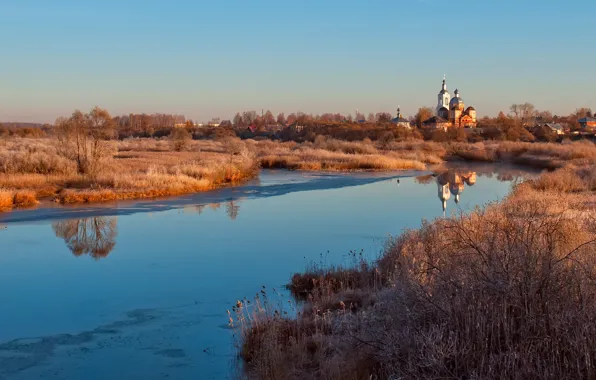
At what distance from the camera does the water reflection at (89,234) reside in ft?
41.5

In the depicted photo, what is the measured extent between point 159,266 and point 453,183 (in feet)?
64.2

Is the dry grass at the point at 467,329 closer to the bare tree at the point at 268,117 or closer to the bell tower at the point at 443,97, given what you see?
the bell tower at the point at 443,97

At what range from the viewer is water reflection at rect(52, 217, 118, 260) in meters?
12.6

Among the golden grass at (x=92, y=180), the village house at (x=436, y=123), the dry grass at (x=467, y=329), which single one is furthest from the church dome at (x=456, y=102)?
the dry grass at (x=467, y=329)

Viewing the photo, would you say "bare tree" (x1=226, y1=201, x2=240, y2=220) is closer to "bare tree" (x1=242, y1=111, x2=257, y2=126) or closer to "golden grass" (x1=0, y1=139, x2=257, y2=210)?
"golden grass" (x1=0, y1=139, x2=257, y2=210)

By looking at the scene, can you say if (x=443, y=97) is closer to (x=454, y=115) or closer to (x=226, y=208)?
(x=454, y=115)

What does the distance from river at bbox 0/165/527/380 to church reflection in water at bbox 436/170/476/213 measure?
0.33 m

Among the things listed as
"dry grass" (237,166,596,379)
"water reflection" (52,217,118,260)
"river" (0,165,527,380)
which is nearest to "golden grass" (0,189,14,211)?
"river" (0,165,527,380)

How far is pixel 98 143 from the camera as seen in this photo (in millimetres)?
23094

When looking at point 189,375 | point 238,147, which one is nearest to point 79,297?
point 189,375

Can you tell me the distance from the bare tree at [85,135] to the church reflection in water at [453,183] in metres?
13.2

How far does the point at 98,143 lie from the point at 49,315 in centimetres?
1597

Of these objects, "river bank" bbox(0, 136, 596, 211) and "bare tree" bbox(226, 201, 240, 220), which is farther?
"river bank" bbox(0, 136, 596, 211)

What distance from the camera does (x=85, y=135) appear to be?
22.7 metres
